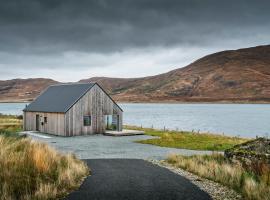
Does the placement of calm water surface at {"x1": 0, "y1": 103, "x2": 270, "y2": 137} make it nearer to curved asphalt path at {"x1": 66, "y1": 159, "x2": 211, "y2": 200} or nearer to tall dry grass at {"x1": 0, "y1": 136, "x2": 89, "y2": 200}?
curved asphalt path at {"x1": 66, "y1": 159, "x2": 211, "y2": 200}

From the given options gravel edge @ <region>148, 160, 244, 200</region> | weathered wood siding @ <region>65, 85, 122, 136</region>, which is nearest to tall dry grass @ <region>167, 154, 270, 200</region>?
gravel edge @ <region>148, 160, 244, 200</region>

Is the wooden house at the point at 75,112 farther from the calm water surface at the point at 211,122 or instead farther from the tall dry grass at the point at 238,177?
the tall dry grass at the point at 238,177

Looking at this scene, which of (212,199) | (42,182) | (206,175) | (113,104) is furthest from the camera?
(113,104)

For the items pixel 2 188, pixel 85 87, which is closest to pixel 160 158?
pixel 2 188

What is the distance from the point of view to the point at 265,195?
11336mm

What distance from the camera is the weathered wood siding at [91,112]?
39447 millimetres

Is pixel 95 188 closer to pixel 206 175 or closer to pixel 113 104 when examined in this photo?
pixel 206 175

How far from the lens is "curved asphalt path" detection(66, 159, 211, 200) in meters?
11.7

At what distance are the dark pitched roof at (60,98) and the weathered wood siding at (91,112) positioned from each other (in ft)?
2.32

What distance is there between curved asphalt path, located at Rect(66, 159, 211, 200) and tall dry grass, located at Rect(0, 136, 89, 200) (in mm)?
549

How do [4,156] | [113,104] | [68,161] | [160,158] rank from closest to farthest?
[4,156] < [68,161] < [160,158] < [113,104]

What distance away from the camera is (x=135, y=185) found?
527 inches

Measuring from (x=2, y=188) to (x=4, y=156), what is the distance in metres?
2.44

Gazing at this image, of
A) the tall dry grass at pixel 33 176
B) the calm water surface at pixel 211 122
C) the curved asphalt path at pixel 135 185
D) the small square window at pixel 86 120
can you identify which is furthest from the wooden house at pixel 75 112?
the tall dry grass at pixel 33 176
